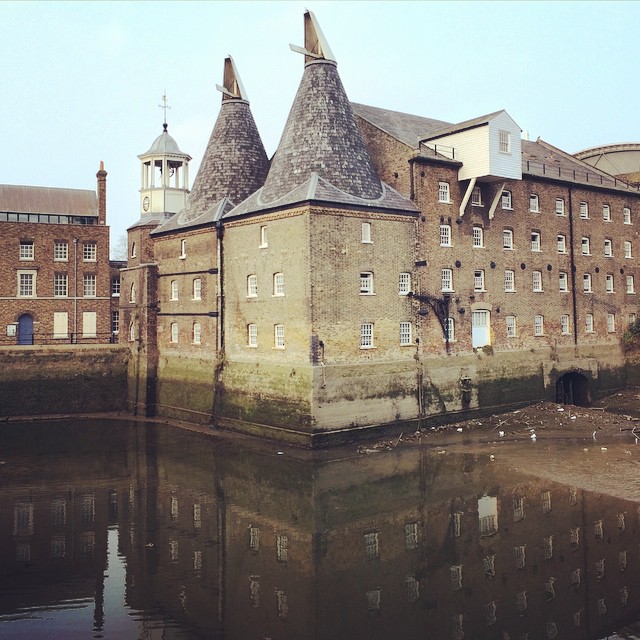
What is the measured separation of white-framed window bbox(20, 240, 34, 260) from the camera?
41.5m

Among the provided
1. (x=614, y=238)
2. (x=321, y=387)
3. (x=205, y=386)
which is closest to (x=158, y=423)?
(x=205, y=386)

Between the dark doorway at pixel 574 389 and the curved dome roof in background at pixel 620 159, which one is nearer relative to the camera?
the dark doorway at pixel 574 389

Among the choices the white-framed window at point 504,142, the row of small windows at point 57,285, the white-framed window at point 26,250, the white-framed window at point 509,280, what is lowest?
the white-framed window at point 509,280

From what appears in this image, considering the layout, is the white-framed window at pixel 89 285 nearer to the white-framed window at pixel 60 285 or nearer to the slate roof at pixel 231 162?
the white-framed window at pixel 60 285

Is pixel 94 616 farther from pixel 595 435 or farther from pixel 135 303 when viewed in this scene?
pixel 135 303

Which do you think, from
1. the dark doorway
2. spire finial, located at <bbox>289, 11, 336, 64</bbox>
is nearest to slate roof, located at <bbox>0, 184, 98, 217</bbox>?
spire finial, located at <bbox>289, 11, 336, 64</bbox>

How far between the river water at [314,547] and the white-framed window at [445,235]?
962cm

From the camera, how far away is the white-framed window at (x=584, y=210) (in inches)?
1435

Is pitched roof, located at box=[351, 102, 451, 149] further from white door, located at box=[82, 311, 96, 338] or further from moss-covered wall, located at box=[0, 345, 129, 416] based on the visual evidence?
white door, located at box=[82, 311, 96, 338]

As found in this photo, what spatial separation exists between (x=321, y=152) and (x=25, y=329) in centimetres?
2446

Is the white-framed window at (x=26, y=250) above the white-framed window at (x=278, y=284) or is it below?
above

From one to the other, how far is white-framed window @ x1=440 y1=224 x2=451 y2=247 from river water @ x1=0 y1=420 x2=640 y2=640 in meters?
9.62

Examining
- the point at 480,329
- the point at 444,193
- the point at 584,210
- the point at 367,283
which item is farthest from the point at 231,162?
the point at 584,210

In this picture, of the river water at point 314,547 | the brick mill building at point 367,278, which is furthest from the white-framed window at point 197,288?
the river water at point 314,547
